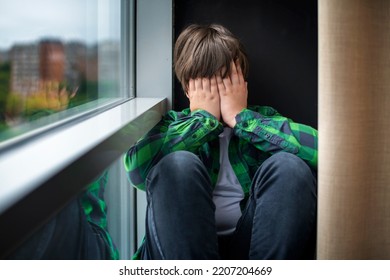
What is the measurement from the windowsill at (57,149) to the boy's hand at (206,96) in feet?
0.77

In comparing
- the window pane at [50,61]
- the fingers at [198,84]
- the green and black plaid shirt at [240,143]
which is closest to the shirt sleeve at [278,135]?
the green and black plaid shirt at [240,143]

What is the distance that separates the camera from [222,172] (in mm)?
838

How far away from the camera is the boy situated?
0.64m

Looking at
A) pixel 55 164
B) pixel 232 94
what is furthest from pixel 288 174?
pixel 55 164

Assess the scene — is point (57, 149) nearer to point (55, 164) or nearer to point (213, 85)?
point (55, 164)

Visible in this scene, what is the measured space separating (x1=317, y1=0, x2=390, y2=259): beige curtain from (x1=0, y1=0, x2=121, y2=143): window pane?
28 centimetres

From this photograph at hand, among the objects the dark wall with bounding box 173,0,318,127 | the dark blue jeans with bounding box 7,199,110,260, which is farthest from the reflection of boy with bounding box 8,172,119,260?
the dark wall with bounding box 173,0,318,127

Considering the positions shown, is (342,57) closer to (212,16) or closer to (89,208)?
(89,208)

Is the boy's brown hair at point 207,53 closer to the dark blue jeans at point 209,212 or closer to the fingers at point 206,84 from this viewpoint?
the fingers at point 206,84

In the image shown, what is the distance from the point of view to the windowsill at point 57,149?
28cm

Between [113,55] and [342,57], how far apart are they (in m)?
0.56

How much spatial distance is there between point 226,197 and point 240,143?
0.31 ft

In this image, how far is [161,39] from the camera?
3.46 ft
